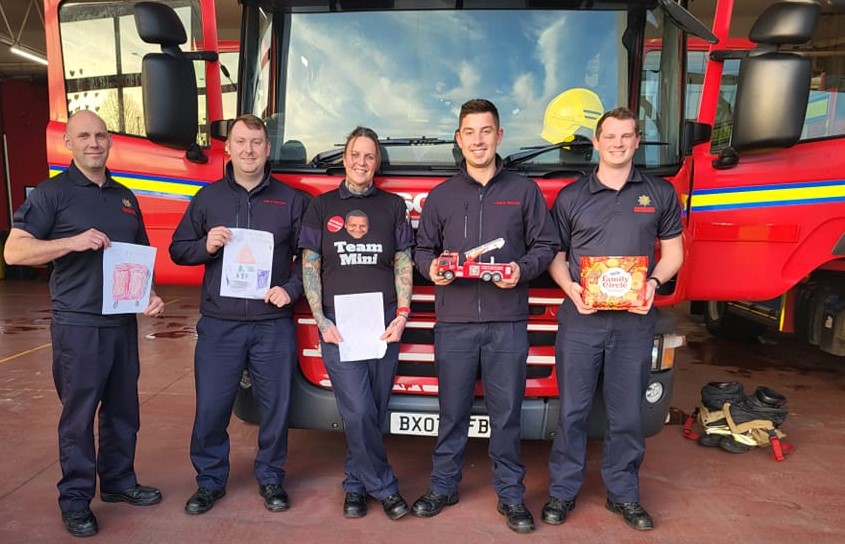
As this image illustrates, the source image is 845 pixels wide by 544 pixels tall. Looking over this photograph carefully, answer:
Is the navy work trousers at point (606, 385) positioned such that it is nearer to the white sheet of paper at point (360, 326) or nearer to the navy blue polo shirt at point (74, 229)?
the white sheet of paper at point (360, 326)

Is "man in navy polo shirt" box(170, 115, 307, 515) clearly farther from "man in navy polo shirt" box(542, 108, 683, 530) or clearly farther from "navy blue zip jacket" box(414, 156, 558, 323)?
"man in navy polo shirt" box(542, 108, 683, 530)

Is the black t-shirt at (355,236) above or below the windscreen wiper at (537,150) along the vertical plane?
below

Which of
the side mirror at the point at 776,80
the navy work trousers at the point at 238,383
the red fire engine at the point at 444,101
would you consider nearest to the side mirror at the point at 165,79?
the red fire engine at the point at 444,101

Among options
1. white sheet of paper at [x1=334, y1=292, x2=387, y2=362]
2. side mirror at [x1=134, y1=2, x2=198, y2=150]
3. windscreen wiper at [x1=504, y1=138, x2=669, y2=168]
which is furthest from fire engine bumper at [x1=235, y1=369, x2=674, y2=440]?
side mirror at [x1=134, y1=2, x2=198, y2=150]

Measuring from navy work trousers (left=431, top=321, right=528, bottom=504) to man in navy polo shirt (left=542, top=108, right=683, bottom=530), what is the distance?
222 millimetres

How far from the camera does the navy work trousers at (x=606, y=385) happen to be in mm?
2867

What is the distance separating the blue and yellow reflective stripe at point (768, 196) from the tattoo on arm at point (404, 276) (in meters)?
1.55

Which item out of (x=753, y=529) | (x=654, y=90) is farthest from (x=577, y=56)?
(x=753, y=529)

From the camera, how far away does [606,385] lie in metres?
2.95

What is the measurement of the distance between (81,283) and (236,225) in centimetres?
72

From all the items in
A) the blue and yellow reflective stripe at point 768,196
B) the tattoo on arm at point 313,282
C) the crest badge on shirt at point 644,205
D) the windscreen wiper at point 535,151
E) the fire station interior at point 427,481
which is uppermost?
the windscreen wiper at point 535,151

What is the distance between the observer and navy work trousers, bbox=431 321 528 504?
9.43 ft

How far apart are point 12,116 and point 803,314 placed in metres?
17.0

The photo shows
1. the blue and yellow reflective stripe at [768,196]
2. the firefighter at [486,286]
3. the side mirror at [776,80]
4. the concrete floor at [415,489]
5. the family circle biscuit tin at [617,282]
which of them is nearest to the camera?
the side mirror at [776,80]
